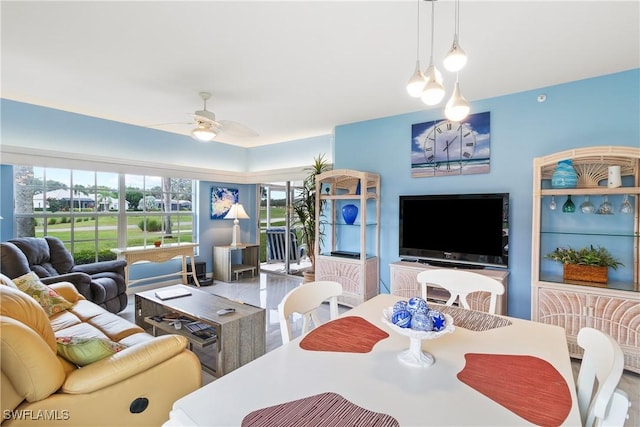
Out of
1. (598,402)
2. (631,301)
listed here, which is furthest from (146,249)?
(631,301)

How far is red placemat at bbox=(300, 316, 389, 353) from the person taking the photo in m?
1.38

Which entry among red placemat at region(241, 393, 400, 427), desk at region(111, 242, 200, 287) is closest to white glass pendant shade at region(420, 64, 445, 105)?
red placemat at region(241, 393, 400, 427)

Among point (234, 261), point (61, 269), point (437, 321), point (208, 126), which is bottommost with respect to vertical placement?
point (234, 261)

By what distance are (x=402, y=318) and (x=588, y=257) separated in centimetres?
241

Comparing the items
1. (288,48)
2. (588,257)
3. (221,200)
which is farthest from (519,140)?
(221,200)

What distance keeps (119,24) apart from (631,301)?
4.25 m

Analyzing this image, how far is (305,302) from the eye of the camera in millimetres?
1806

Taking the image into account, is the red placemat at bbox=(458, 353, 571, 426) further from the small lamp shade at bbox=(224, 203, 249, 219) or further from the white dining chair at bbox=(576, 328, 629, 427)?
the small lamp shade at bbox=(224, 203, 249, 219)

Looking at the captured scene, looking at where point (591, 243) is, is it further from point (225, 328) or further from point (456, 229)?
point (225, 328)

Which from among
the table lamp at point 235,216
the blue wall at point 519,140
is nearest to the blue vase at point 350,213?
the blue wall at point 519,140

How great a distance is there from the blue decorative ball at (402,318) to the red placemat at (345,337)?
0.70 ft

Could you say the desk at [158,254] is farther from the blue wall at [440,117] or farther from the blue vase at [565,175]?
the blue vase at [565,175]

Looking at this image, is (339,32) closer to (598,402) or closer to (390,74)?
(390,74)

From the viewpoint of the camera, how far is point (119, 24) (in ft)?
6.70
